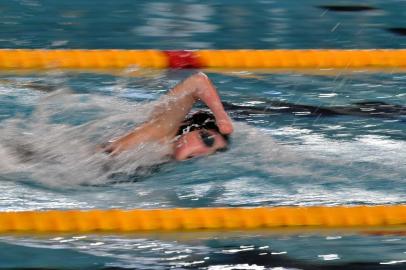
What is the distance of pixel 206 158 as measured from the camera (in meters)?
4.19

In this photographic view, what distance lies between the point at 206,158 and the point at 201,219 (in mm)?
625

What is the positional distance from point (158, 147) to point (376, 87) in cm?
170

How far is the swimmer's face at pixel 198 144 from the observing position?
4129mm

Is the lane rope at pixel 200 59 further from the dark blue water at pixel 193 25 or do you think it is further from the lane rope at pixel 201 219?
the lane rope at pixel 201 219

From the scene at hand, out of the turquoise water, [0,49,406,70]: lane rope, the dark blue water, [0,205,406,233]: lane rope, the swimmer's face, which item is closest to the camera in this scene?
the turquoise water

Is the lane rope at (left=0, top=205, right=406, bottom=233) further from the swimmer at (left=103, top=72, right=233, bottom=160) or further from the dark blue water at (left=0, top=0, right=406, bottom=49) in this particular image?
the dark blue water at (left=0, top=0, right=406, bottom=49)

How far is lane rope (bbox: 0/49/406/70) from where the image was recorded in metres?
5.69

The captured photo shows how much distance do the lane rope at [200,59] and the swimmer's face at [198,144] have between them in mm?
1589

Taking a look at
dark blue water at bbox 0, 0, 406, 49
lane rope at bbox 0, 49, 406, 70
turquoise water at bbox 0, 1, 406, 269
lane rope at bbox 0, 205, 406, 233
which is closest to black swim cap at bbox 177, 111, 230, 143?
turquoise water at bbox 0, 1, 406, 269

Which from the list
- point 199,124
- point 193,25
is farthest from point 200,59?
point 199,124

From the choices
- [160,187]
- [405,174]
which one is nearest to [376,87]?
[405,174]

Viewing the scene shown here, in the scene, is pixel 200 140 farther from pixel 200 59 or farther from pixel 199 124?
pixel 200 59

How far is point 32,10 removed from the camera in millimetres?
6672

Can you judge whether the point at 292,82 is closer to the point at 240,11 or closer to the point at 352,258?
the point at 240,11
